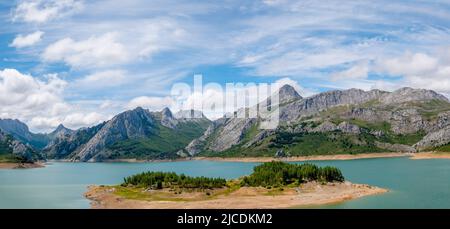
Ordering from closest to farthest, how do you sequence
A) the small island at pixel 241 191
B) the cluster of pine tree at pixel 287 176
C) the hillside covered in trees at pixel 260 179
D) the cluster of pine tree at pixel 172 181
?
the small island at pixel 241 191, the cluster of pine tree at pixel 172 181, the hillside covered in trees at pixel 260 179, the cluster of pine tree at pixel 287 176

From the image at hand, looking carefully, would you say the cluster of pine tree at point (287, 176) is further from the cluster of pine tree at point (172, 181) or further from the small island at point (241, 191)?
the cluster of pine tree at point (172, 181)

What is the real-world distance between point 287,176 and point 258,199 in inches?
790

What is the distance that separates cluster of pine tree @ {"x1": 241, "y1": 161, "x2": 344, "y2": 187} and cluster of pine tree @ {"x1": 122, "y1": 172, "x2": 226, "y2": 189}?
7459 millimetres

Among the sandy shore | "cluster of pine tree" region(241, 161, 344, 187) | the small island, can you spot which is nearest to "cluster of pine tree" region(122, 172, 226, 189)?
the small island

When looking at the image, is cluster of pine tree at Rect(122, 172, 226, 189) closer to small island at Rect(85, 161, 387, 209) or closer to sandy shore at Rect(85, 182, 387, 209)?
small island at Rect(85, 161, 387, 209)

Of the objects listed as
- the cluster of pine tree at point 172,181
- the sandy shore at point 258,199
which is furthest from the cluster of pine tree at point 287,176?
the cluster of pine tree at point 172,181

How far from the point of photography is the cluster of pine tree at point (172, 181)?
335ft

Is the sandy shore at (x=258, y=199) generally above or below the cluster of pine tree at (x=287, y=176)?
below
